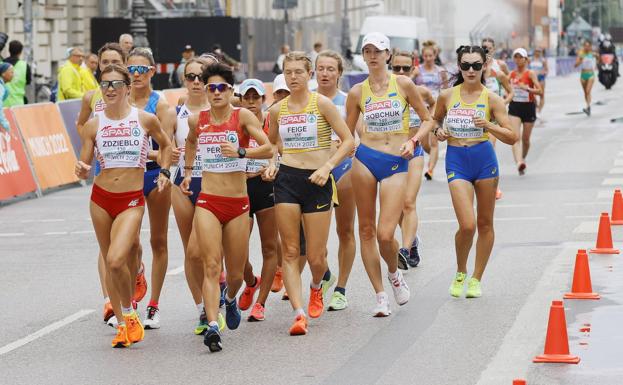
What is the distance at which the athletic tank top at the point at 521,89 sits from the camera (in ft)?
73.6

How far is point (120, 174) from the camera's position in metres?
10.0

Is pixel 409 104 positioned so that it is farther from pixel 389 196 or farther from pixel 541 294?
pixel 541 294

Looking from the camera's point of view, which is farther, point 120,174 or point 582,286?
point 582,286

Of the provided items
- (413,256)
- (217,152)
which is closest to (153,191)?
(217,152)

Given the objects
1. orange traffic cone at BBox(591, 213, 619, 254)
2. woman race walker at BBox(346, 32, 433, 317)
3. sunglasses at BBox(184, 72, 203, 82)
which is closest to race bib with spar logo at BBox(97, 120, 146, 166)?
sunglasses at BBox(184, 72, 203, 82)

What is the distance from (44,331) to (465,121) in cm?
347

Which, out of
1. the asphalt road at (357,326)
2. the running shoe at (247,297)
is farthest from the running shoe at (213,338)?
the running shoe at (247,297)

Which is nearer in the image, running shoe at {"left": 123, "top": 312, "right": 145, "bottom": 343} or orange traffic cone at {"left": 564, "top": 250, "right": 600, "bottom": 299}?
running shoe at {"left": 123, "top": 312, "right": 145, "bottom": 343}

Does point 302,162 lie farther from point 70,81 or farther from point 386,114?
point 70,81

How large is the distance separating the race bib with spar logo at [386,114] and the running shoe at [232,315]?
181 centimetres

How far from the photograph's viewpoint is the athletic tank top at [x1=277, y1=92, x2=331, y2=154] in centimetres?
1034

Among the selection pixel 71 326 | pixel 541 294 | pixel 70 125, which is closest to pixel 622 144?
pixel 70 125

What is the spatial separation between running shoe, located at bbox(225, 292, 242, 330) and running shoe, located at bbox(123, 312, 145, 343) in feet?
1.95

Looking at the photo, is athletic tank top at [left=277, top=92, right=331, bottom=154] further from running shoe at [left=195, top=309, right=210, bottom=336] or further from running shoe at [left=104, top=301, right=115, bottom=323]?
running shoe at [left=104, top=301, right=115, bottom=323]
